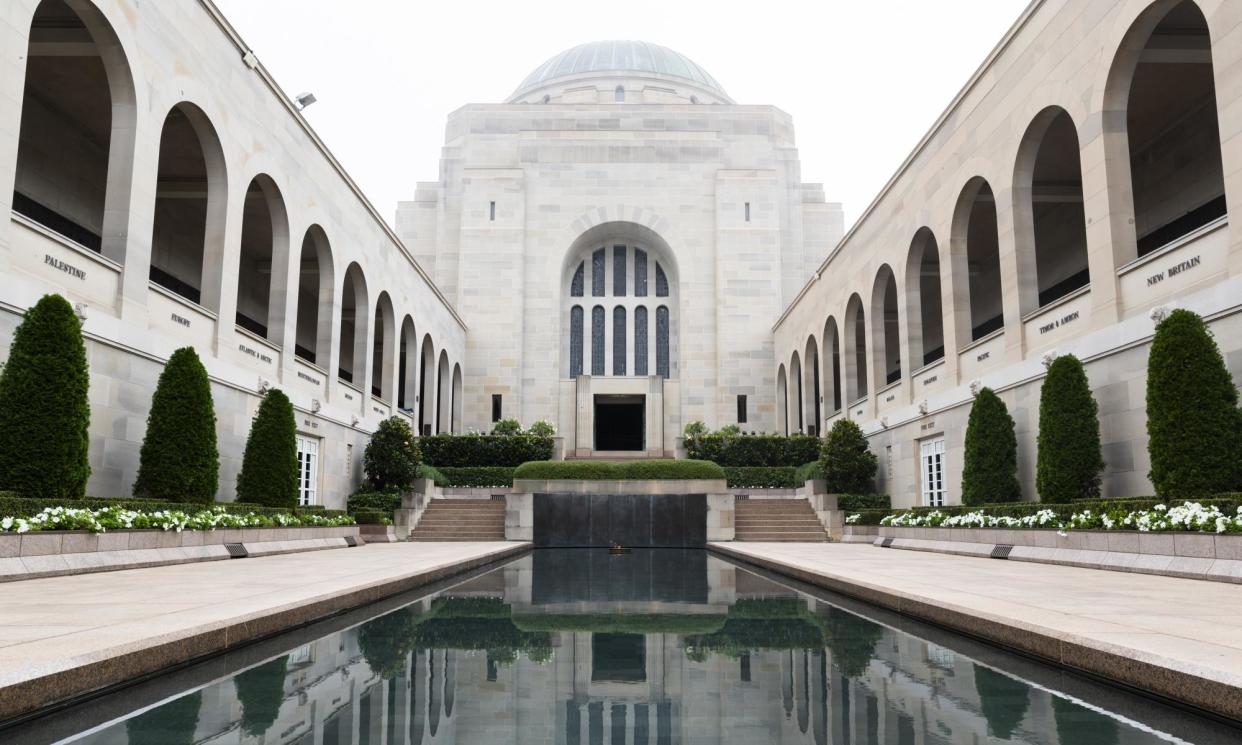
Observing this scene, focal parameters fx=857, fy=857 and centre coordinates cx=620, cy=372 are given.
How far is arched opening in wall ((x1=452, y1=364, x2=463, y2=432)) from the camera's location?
117ft

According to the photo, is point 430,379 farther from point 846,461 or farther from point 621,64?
point 621,64

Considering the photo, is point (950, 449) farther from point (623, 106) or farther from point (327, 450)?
point (623, 106)

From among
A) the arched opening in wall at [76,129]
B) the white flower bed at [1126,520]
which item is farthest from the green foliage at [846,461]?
the arched opening in wall at [76,129]

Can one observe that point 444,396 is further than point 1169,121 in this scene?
Yes

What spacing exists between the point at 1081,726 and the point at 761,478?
21819 millimetres

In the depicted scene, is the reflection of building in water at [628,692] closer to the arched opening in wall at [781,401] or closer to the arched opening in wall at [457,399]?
the arched opening in wall at [781,401]

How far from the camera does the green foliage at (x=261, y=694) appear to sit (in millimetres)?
3480

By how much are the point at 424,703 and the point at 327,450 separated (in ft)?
59.4

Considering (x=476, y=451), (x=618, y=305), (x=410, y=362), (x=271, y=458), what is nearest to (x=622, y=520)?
(x=476, y=451)

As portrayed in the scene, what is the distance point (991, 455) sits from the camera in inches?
632

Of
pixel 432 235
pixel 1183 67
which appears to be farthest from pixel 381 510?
pixel 432 235

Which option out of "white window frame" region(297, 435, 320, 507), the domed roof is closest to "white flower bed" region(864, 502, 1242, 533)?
"white window frame" region(297, 435, 320, 507)

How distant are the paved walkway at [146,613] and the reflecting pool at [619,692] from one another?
136 mm

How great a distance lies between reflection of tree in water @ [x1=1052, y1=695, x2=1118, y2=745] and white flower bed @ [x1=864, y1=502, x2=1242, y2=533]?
21.6ft
